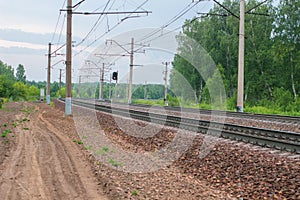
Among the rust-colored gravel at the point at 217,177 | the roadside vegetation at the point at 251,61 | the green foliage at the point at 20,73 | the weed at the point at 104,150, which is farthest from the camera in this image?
the green foliage at the point at 20,73

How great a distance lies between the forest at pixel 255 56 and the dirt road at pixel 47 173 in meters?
23.2

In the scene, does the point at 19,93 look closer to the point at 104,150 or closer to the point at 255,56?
the point at 255,56

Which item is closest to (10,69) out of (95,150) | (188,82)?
(188,82)

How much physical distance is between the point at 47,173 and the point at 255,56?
41377 mm

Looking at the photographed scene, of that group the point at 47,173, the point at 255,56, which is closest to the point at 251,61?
the point at 255,56

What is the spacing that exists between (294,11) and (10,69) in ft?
415

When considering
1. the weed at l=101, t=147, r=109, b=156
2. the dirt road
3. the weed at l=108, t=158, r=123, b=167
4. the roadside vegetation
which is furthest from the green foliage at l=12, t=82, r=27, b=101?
the weed at l=108, t=158, r=123, b=167

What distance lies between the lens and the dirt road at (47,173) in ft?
25.4

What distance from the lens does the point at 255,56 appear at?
47.1 m

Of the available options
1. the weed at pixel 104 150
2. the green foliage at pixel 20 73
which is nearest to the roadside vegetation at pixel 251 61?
the weed at pixel 104 150

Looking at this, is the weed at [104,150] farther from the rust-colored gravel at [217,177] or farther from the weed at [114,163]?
the weed at [114,163]

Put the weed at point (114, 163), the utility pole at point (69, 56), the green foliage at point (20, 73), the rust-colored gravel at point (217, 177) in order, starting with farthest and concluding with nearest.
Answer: the green foliage at point (20, 73)
the utility pole at point (69, 56)
the weed at point (114, 163)
the rust-colored gravel at point (217, 177)

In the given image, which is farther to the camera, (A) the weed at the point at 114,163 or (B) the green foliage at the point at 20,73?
(B) the green foliage at the point at 20,73

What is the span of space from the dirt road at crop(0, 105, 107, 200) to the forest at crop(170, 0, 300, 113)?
23.2 meters
